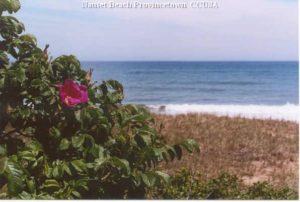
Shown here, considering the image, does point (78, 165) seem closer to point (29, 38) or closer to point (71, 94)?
point (71, 94)

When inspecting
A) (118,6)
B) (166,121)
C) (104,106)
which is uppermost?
(118,6)

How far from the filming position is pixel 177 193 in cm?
346

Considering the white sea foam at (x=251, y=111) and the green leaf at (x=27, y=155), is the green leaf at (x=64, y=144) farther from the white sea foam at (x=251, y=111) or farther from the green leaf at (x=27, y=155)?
the white sea foam at (x=251, y=111)

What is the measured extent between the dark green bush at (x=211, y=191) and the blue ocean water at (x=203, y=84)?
40.6 ft

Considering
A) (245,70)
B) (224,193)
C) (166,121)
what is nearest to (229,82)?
(245,70)

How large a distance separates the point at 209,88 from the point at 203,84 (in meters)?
2.96

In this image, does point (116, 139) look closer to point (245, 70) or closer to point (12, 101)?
point (12, 101)

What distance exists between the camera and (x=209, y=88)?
3225 cm

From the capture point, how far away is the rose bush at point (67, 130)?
248cm

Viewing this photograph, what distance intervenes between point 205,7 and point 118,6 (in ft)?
1.71

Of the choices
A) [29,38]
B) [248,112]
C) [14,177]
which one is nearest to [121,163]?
[14,177]

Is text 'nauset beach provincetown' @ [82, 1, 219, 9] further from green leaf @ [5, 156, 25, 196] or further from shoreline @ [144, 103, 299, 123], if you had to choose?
shoreline @ [144, 103, 299, 123]

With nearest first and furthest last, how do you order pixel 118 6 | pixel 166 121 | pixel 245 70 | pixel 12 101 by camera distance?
1. pixel 12 101
2. pixel 118 6
3. pixel 166 121
4. pixel 245 70

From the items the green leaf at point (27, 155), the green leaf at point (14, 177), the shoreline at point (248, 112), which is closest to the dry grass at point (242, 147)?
the shoreline at point (248, 112)
